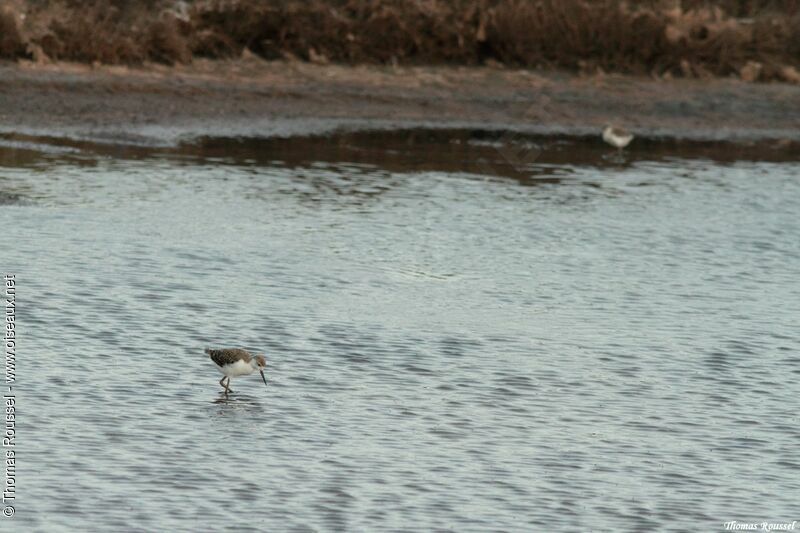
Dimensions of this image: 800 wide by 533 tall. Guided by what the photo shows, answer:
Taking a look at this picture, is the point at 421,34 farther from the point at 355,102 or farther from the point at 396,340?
the point at 396,340

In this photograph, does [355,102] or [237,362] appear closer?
[237,362]

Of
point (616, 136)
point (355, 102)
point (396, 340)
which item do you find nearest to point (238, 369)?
point (396, 340)

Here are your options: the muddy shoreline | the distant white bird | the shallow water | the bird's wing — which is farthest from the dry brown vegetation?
the bird's wing

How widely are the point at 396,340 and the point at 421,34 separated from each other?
14.0 meters

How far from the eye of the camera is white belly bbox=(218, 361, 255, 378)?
12.1 m

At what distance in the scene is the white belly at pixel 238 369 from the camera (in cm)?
1207

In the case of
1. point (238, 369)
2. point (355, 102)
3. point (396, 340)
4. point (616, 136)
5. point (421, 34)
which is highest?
point (421, 34)

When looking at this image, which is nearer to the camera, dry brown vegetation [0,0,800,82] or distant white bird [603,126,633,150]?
distant white bird [603,126,633,150]

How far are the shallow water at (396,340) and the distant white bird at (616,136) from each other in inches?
59.0

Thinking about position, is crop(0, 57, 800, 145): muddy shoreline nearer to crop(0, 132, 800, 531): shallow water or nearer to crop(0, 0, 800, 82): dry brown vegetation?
crop(0, 0, 800, 82): dry brown vegetation

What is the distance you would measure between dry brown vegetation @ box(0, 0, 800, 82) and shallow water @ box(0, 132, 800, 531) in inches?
131

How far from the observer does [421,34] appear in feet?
89.6

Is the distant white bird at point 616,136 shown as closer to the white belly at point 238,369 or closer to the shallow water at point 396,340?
the shallow water at point 396,340

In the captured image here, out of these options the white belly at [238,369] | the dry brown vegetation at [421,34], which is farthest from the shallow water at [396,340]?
the dry brown vegetation at [421,34]
